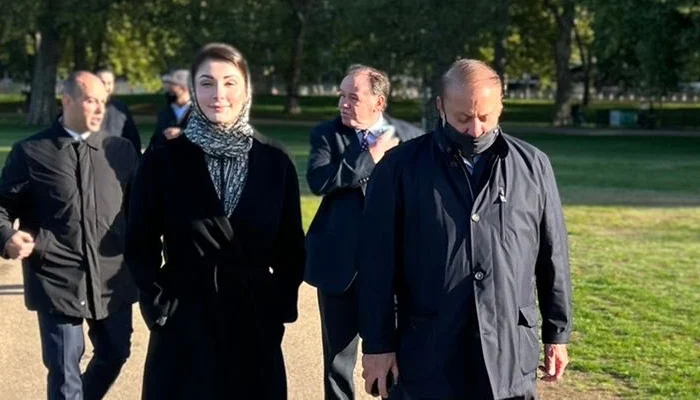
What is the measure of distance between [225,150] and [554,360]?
1.33m

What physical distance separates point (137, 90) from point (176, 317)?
82.2 m

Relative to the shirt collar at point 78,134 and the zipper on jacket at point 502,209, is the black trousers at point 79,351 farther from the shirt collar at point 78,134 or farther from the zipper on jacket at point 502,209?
the zipper on jacket at point 502,209

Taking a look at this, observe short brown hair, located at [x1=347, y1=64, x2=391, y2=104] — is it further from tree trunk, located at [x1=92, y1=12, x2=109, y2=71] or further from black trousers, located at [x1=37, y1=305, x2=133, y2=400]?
tree trunk, located at [x1=92, y1=12, x2=109, y2=71]

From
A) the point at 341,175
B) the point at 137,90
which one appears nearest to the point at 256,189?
the point at 341,175

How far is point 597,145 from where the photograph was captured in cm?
3541

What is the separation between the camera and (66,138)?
5.48 m

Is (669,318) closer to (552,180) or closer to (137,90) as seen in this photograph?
(552,180)

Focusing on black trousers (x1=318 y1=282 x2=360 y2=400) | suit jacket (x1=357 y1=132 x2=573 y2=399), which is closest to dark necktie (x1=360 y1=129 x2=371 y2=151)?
black trousers (x1=318 y1=282 x2=360 y2=400)

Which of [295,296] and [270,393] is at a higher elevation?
[295,296]

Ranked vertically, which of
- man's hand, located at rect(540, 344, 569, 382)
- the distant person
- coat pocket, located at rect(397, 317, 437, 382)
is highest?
the distant person

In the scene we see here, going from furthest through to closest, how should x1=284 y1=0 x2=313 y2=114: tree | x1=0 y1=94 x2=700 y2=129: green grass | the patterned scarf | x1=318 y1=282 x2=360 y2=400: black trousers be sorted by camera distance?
x1=0 y1=94 x2=700 y2=129: green grass < x1=284 y1=0 x2=313 y2=114: tree < x1=318 y1=282 x2=360 y2=400: black trousers < the patterned scarf

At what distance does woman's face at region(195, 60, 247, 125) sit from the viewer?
3949mm

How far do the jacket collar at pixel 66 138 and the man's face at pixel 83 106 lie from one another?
38 millimetres

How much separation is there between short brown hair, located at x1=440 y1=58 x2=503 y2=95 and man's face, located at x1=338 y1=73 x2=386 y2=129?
58.2 inches
